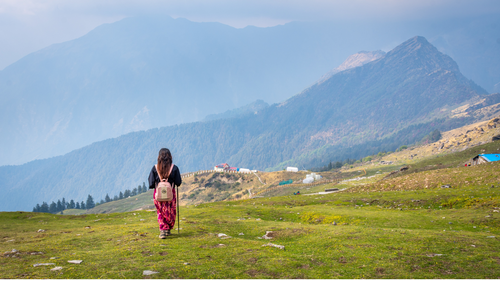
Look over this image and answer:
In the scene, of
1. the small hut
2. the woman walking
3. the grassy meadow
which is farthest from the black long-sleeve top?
the small hut

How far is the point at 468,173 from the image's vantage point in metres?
46.1

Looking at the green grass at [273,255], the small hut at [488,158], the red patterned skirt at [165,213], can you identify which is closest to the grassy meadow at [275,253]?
the green grass at [273,255]

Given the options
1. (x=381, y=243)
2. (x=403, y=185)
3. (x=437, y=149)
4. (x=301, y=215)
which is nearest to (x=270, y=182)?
(x=437, y=149)

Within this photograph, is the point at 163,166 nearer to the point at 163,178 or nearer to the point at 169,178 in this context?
the point at 163,178

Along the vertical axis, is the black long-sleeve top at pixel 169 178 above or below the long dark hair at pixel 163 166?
below

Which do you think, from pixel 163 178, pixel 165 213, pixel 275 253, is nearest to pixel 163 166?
pixel 163 178

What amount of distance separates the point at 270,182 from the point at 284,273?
175m

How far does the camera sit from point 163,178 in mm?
18016

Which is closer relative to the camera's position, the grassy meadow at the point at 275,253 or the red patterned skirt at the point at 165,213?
the grassy meadow at the point at 275,253

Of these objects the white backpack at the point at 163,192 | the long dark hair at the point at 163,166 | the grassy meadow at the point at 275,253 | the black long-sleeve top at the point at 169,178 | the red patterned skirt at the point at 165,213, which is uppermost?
the long dark hair at the point at 163,166

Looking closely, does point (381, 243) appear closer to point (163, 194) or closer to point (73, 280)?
point (163, 194)

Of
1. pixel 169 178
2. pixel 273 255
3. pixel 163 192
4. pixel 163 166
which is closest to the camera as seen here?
pixel 273 255

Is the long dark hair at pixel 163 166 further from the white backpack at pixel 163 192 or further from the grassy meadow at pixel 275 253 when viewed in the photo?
the grassy meadow at pixel 275 253

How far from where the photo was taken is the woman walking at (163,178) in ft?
59.0
